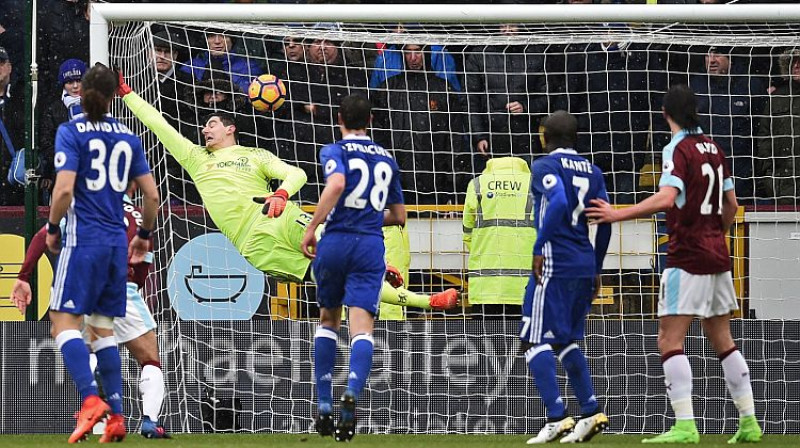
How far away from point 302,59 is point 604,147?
2630 mm

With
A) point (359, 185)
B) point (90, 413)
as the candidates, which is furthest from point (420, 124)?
point (90, 413)

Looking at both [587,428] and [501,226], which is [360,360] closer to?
[587,428]

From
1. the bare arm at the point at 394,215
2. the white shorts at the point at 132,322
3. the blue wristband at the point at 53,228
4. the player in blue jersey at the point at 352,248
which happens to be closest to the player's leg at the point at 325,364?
the player in blue jersey at the point at 352,248

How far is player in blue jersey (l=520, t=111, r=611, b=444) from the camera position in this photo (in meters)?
7.82

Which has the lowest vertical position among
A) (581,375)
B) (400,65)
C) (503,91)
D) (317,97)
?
(581,375)

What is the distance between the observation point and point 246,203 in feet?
34.9

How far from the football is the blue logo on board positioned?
1.21 metres

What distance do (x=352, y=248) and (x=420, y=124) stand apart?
4108 mm

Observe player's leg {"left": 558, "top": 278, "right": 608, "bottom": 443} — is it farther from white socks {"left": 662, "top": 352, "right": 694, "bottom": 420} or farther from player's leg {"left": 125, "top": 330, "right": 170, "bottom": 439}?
player's leg {"left": 125, "top": 330, "right": 170, "bottom": 439}

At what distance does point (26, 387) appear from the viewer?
9.75 meters

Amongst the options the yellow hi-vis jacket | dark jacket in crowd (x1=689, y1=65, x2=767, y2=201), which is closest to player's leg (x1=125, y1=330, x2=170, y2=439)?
the yellow hi-vis jacket

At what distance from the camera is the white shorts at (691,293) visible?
25.8 feet

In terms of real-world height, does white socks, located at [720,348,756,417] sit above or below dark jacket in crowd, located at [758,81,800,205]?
below

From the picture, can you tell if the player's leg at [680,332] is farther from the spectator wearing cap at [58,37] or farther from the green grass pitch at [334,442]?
the spectator wearing cap at [58,37]
